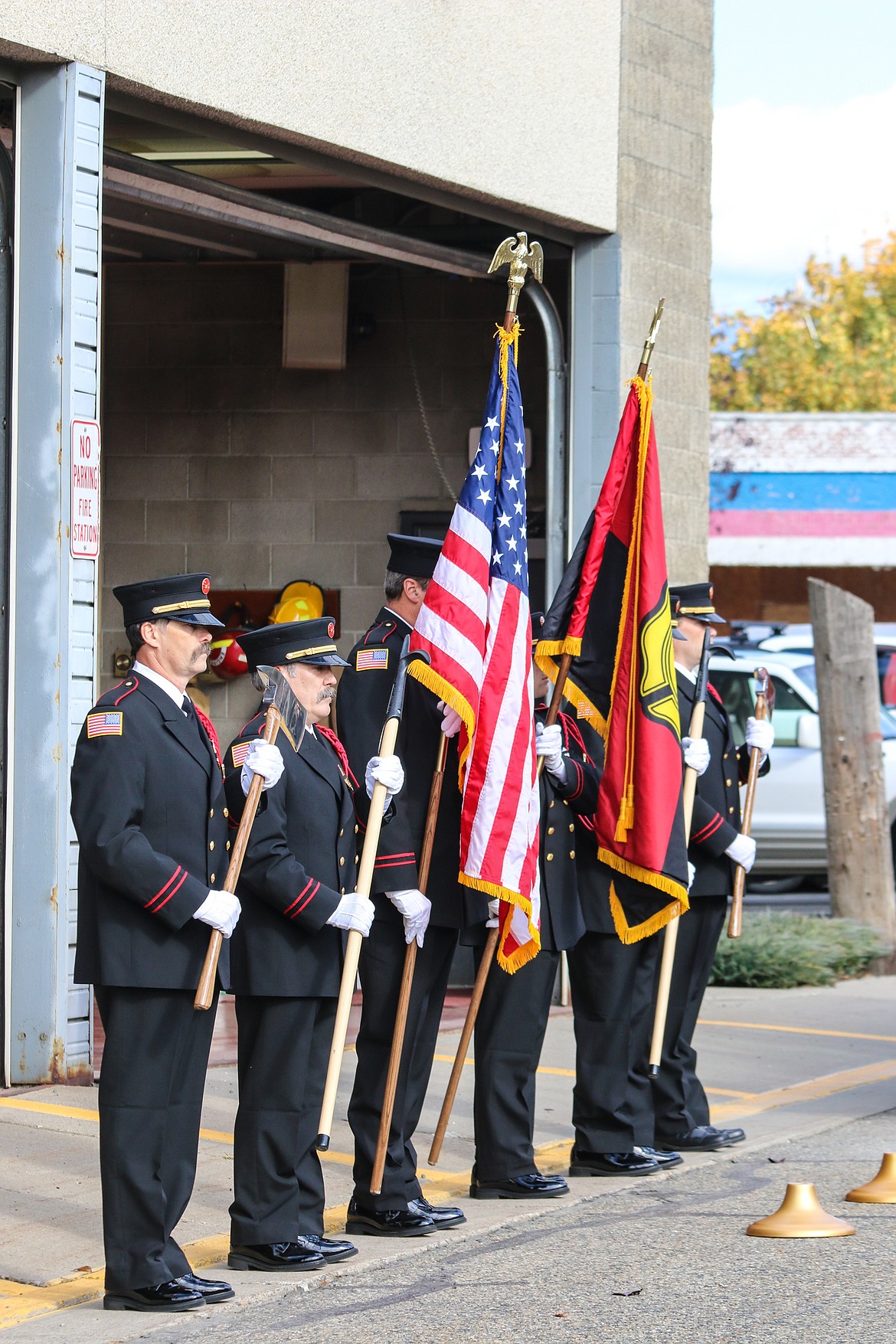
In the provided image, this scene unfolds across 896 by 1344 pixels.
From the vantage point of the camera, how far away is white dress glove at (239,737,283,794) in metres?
5.41

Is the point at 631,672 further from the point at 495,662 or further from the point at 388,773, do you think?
the point at 388,773

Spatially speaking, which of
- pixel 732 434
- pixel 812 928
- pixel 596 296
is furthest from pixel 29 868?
pixel 732 434

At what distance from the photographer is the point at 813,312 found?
47.4 metres

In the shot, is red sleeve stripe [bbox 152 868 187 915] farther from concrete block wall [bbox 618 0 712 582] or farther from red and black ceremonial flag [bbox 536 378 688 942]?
concrete block wall [bbox 618 0 712 582]

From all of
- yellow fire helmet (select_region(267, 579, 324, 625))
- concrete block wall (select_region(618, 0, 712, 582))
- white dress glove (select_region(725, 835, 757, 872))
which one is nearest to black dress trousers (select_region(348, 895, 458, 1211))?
white dress glove (select_region(725, 835, 757, 872))

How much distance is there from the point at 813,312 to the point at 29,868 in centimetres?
4178

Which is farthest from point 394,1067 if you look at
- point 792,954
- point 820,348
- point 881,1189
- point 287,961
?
point 820,348

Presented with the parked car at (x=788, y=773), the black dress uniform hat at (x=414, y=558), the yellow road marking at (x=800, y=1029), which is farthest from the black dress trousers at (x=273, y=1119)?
the parked car at (x=788, y=773)

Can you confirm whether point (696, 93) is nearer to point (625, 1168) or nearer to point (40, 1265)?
point (625, 1168)

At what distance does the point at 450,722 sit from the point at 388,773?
2.30 ft

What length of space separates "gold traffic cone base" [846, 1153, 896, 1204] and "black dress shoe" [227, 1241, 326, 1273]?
2.04 meters

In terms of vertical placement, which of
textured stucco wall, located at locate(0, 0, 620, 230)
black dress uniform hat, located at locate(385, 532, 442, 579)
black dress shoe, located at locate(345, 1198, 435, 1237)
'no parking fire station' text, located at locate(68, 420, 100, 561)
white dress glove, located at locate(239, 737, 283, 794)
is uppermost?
textured stucco wall, located at locate(0, 0, 620, 230)

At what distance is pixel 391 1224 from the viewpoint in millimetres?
6246

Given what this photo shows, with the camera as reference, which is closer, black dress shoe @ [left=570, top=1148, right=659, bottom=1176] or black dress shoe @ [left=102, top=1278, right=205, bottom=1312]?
black dress shoe @ [left=102, top=1278, right=205, bottom=1312]
